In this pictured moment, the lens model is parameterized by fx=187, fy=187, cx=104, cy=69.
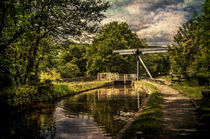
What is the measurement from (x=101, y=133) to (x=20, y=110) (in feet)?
27.4

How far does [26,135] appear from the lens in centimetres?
975

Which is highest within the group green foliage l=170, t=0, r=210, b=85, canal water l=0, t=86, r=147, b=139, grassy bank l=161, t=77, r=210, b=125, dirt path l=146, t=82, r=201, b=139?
green foliage l=170, t=0, r=210, b=85

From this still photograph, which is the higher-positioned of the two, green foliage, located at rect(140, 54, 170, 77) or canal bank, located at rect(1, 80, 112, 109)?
green foliage, located at rect(140, 54, 170, 77)

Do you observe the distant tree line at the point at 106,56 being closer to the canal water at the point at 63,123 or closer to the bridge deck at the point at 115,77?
the bridge deck at the point at 115,77

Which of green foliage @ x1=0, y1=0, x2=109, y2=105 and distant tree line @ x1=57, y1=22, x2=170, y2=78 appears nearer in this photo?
green foliage @ x1=0, y1=0, x2=109, y2=105

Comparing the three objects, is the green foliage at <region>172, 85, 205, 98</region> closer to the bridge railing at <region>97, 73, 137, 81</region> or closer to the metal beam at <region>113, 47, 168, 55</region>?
the metal beam at <region>113, 47, 168, 55</region>

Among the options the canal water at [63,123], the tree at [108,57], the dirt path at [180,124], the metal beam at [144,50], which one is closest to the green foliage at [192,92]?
the dirt path at [180,124]

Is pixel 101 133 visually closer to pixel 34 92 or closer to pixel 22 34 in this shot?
pixel 22 34

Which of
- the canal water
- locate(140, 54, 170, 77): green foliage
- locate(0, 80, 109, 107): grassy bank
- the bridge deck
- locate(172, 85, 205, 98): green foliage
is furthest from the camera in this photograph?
locate(140, 54, 170, 77): green foliage

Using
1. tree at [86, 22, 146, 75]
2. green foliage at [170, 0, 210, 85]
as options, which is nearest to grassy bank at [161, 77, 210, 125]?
green foliage at [170, 0, 210, 85]

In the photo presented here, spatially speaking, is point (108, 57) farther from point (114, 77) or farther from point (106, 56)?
point (114, 77)

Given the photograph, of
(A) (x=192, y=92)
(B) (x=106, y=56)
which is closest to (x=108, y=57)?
(B) (x=106, y=56)

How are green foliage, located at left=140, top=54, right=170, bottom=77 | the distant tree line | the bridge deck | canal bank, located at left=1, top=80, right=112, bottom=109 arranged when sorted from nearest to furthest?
1. canal bank, located at left=1, top=80, right=112, bottom=109
2. the bridge deck
3. the distant tree line
4. green foliage, located at left=140, top=54, right=170, bottom=77

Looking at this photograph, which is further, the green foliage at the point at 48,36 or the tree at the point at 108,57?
the tree at the point at 108,57
